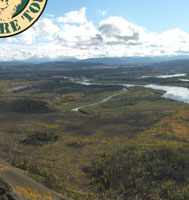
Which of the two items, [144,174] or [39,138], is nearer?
[144,174]

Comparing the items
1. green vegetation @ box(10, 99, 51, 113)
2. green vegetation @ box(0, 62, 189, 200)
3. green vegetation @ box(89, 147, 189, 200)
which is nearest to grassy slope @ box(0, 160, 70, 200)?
green vegetation @ box(0, 62, 189, 200)

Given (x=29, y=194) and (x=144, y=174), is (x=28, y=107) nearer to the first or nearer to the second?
(x=144, y=174)

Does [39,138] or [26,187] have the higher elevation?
[26,187]

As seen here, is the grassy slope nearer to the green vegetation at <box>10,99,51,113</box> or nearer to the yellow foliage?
the yellow foliage

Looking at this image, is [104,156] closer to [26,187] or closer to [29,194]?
[26,187]

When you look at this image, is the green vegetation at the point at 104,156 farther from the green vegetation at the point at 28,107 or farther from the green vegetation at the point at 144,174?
the green vegetation at the point at 28,107

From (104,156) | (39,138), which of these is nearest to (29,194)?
(104,156)

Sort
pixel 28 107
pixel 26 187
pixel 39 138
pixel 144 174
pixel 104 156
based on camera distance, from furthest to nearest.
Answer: pixel 28 107 → pixel 39 138 → pixel 104 156 → pixel 144 174 → pixel 26 187

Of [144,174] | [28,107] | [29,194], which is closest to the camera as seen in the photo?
[29,194]

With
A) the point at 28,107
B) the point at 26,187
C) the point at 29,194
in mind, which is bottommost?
the point at 28,107

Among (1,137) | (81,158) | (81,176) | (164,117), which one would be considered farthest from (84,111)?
(81,176)

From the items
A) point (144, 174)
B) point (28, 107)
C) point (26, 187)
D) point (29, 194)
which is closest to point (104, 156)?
point (144, 174)

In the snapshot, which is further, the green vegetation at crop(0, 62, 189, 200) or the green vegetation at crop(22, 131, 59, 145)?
the green vegetation at crop(22, 131, 59, 145)
